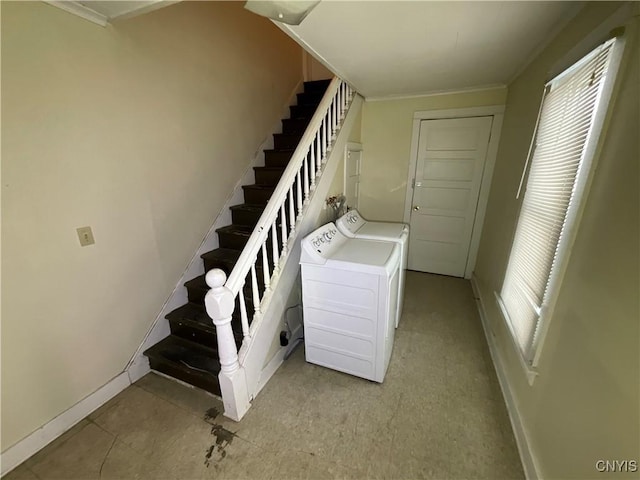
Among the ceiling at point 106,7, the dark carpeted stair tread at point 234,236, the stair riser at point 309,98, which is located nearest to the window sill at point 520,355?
the dark carpeted stair tread at point 234,236

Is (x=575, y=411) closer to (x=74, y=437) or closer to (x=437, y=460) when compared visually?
(x=437, y=460)

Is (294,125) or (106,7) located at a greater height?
(106,7)

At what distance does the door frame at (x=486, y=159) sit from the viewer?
279cm

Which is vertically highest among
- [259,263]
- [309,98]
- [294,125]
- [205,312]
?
[309,98]

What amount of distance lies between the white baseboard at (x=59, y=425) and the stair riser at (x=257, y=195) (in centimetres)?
172

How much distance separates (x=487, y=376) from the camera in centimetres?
187

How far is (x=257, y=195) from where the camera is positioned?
2.59 meters

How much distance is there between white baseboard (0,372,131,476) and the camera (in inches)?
52.6

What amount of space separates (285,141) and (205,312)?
6.64ft

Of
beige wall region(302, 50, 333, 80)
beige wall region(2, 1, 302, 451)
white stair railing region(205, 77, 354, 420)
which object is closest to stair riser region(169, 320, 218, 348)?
beige wall region(2, 1, 302, 451)

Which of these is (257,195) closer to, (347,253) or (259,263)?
(259,263)

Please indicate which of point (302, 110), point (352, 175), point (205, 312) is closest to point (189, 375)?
point (205, 312)

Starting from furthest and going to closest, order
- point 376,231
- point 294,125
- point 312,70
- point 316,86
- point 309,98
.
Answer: point 312,70 < point 316,86 < point 309,98 < point 294,125 < point 376,231

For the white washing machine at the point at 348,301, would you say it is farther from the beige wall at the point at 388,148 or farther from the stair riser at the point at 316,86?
the stair riser at the point at 316,86
